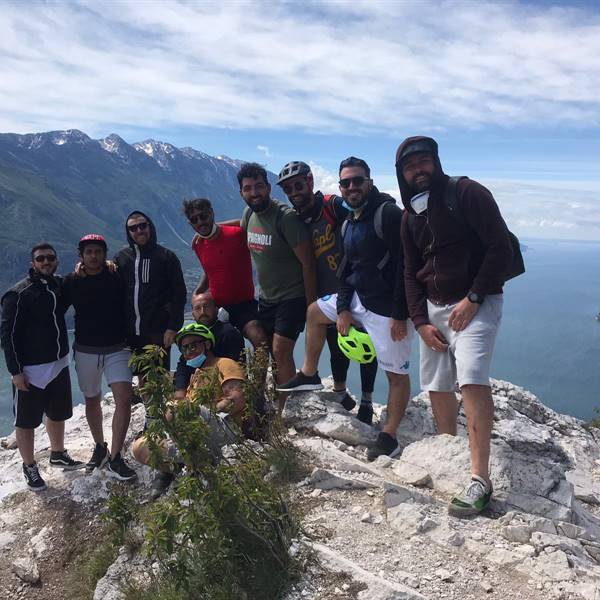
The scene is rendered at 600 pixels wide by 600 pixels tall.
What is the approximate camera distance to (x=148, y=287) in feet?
24.1

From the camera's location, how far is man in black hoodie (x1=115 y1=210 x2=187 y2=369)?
7.33 meters

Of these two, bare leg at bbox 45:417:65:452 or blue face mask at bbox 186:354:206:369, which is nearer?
blue face mask at bbox 186:354:206:369

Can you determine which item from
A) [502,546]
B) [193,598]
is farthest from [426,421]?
[193,598]

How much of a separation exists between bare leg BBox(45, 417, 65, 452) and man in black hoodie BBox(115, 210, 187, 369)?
6.10 ft

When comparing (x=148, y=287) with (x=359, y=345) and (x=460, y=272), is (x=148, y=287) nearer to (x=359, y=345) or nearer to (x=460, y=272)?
(x=359, y=345)

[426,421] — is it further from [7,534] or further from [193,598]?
[7,534]

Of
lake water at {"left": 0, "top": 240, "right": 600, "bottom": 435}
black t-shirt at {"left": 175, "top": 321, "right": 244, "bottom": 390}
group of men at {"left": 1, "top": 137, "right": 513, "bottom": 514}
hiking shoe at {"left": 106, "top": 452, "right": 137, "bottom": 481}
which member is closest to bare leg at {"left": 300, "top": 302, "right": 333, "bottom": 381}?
group of men at {"left": 1, "top": 137, "right": 513, "bottom": 514}

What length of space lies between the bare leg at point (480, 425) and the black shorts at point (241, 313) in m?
3.82

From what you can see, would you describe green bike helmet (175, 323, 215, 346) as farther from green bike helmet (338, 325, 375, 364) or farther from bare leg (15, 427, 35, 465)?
bare leg (15, 427, 35, 465)

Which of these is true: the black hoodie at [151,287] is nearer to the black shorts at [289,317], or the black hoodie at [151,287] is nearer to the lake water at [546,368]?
the black shorts at [289,317]

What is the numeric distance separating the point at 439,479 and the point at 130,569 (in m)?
3.54

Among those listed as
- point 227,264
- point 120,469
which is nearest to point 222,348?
point 227,264

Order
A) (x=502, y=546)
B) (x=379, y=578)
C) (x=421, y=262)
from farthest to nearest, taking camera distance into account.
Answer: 1. (x=421, y=262)
2. (x=502, y=546)
3. (x=379, y=578)

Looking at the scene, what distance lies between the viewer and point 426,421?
906cm
